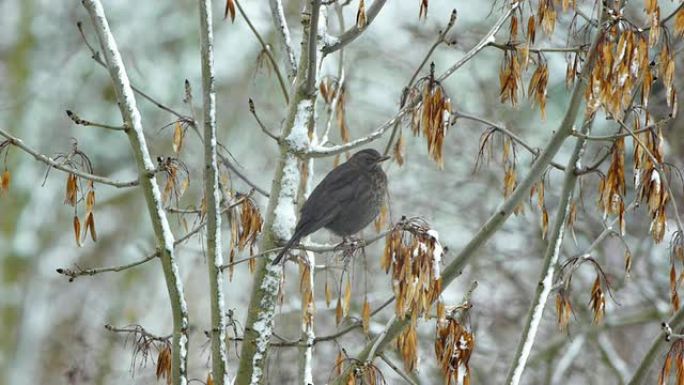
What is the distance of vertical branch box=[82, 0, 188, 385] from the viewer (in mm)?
5090

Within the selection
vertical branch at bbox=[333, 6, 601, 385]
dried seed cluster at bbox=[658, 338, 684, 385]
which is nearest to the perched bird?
vertical branch at bbox=[333, 6, 601, 385]

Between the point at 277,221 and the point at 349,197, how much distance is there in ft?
3.80

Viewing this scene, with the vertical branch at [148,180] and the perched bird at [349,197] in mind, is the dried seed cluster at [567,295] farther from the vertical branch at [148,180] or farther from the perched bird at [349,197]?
the vertical branch at [148,180]

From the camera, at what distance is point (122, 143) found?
55.5 ft

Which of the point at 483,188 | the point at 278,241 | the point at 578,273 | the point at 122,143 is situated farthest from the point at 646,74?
the point at 122,143

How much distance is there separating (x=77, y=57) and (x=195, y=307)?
13.0ft

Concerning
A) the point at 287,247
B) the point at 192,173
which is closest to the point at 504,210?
the point at 287,247

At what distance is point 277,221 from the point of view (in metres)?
5.35

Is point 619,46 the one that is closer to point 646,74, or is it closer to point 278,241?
point 646,74

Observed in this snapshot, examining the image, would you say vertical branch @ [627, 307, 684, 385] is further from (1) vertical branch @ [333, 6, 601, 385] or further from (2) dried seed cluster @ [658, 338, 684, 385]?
(1) vertical branch @ [333, 6, 601, 385]

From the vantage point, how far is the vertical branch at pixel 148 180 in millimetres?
5090

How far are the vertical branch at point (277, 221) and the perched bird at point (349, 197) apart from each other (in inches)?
30.7

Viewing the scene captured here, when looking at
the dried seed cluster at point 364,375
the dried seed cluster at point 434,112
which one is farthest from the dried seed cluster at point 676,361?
the dried seed cluster at point 434,112

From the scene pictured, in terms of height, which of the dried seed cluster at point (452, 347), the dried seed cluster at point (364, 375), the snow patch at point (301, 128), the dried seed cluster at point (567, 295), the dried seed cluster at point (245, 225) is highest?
the snow patch at point (301, 128)
